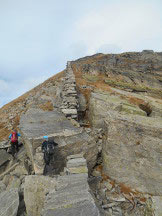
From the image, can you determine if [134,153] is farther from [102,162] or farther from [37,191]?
[37,191]

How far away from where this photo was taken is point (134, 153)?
328 inches

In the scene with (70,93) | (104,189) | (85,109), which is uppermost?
(70,93)

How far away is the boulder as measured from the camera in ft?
19.7

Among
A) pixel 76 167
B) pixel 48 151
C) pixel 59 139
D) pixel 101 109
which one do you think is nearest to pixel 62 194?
pixel 76 167

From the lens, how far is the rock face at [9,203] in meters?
6.29

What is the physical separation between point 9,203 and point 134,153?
7920 millimetres

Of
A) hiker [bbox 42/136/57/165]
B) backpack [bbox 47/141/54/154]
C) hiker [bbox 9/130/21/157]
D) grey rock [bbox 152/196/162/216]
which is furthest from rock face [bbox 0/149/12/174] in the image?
grey rock [bbox 152/196/162/216]

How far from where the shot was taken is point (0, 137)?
612 inches

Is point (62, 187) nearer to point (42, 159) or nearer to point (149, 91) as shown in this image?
point (42, 159)

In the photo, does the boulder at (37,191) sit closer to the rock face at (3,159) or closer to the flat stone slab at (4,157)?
the rock face at (3,159)

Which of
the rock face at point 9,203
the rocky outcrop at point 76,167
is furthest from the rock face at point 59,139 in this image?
the rock face at point 9,203

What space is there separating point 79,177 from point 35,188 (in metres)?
2.28

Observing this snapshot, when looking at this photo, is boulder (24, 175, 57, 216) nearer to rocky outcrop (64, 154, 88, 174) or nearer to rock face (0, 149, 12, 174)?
rocky outcrop (64, 154, 88, 174)

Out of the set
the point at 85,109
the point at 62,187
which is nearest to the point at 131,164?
the point at 62,187
